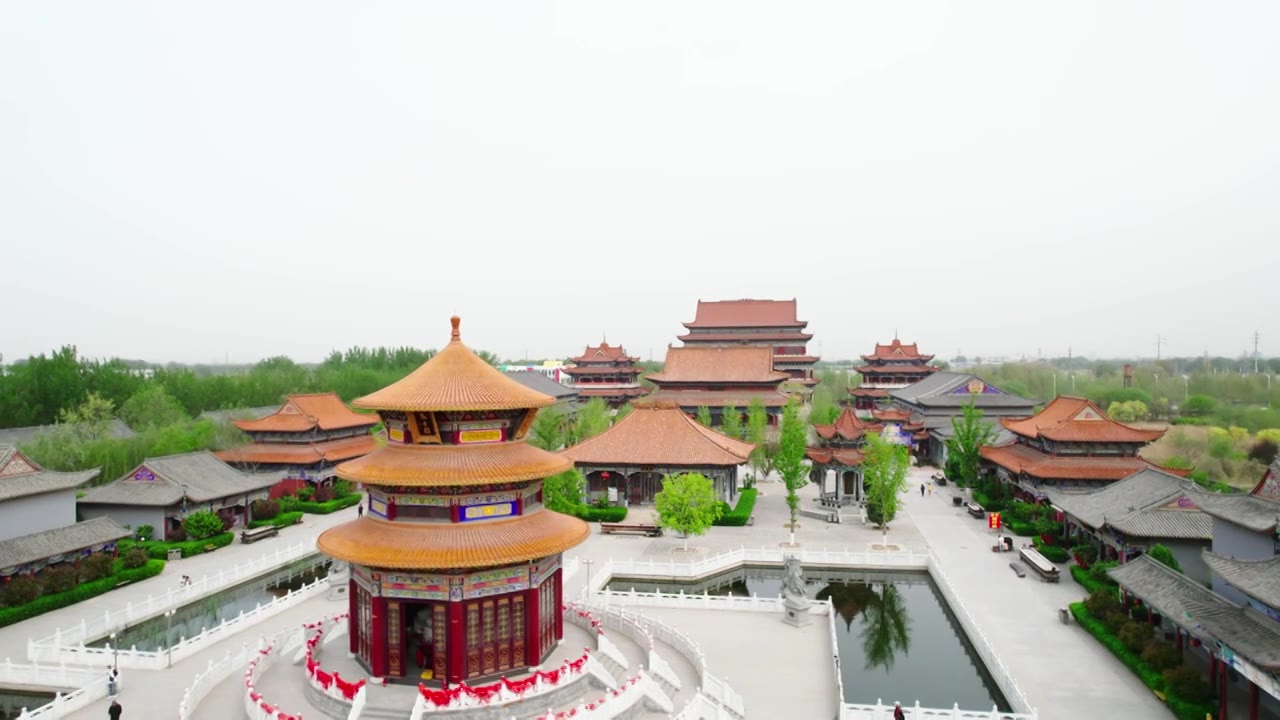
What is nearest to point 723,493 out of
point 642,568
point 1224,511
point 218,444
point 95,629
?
point 642,568

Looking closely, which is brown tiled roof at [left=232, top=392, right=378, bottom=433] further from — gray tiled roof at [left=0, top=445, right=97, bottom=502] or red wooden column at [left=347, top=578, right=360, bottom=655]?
red wooden column at [left=347, top=578, right=360, bottom=655]

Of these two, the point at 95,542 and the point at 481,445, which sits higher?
the point at 481,445

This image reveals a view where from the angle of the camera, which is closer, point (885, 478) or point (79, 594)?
point (79, 594)

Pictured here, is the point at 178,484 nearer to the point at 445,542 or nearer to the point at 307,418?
the point at 307,418

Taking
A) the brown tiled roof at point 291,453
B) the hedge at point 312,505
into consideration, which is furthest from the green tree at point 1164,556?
the hedge at point 312,505

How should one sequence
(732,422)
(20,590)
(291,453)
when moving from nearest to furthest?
1. (20,590)
2. (291,453)
3. (732,422)

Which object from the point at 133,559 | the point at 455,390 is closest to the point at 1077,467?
the point at 455,390

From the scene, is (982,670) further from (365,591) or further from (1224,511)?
(365,591)
